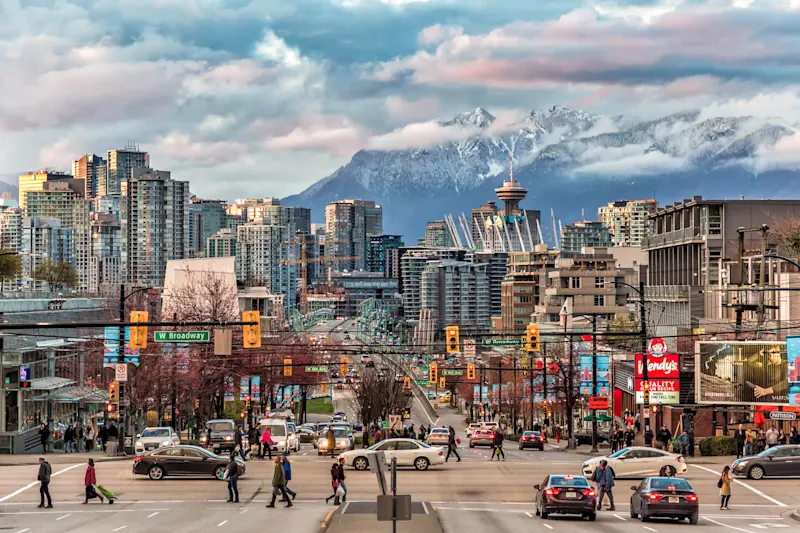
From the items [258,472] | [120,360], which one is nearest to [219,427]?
[120,360]

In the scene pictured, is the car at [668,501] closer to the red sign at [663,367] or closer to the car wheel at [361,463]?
the car wheel at [361,463]

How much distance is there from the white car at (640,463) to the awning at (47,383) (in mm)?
37131

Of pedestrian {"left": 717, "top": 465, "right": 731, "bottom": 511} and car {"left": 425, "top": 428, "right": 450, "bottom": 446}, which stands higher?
pedestrian {"left": 717, "top": 465, "right": 731, "bottom": 511}

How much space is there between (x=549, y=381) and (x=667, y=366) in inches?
2502

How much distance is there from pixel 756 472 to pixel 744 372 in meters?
14.7

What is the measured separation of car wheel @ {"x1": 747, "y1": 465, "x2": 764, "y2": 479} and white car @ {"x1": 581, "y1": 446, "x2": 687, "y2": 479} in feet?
9.49

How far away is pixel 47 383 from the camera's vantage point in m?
78.5

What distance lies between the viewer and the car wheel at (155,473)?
171 ft

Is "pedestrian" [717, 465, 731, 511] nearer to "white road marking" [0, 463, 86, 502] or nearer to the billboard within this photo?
the billboard

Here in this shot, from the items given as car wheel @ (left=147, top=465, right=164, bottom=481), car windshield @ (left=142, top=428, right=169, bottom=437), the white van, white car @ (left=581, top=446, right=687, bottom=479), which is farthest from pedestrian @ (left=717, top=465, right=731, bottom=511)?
car windshield @ (left=142, top=428, right=169, bottom=437)

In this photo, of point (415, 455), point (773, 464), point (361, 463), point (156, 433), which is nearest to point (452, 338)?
point (415, 455)

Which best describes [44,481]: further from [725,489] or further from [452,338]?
[452,338]

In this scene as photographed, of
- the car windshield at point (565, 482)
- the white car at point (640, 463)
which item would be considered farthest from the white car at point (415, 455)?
the car windshield at point (565, 482)

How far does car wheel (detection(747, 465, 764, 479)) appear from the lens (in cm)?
5391
